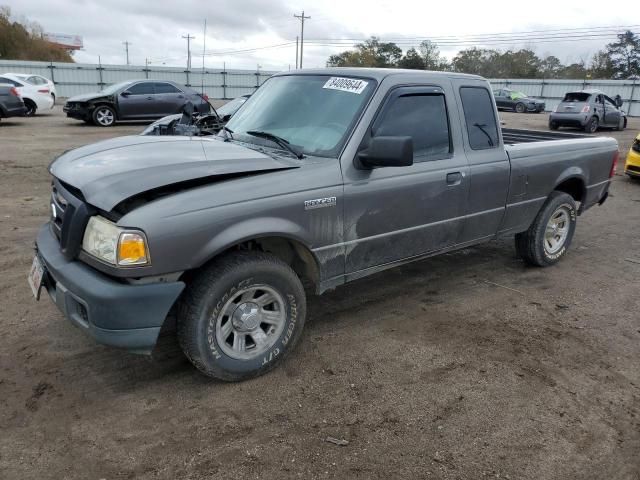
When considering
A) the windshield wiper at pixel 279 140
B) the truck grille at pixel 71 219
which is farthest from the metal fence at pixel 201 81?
the truck grille at pixel 71 219

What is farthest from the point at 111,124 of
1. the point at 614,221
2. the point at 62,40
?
the point at 62,40

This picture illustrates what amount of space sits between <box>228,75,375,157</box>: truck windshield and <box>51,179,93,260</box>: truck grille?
4.38 feet

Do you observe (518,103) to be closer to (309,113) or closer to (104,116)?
(104,116)

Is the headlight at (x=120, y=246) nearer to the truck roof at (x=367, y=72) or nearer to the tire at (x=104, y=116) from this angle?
the truck roof at (x=367, y=72)

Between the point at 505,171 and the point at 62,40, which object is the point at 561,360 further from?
the point at 62,40

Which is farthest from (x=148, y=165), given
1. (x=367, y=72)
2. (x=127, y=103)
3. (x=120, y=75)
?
(x=120, y=75)

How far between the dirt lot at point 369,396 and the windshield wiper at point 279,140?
137 centimetres

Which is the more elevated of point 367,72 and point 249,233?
point 367,72

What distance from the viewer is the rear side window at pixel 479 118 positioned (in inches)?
174

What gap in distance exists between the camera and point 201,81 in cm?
3519

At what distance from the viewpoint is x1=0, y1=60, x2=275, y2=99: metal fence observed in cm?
3117

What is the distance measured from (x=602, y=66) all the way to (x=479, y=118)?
7278 centimetres

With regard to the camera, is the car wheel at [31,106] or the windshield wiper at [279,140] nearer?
the windshield wiper at [279,140]

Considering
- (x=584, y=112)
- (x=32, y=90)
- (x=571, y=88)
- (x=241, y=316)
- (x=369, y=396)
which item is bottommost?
(x=369, y=396)
